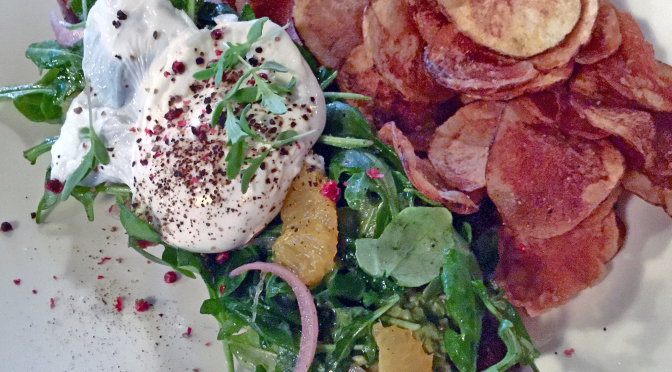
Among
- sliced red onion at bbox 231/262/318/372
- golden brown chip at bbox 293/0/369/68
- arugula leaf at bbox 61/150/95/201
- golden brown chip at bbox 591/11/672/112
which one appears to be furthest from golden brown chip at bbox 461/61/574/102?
arugula leaf at bbox 61/150/95/201

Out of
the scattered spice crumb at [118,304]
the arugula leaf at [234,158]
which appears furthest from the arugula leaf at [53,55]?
the scattered spice crumb at [118,304]

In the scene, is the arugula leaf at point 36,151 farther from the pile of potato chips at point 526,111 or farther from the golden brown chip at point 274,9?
the pile of potato chips at point 526,111

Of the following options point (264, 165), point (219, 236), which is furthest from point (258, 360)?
point (264, 165)

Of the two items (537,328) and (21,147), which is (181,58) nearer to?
(21,147)

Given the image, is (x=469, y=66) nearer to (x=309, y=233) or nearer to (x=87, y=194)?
(x=309, y=233)

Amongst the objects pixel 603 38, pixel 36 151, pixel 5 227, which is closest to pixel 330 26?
pixel 603 38

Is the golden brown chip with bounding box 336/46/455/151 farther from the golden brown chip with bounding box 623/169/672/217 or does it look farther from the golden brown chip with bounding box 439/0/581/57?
the golden brown chip with bounding box 623/169/672/217
